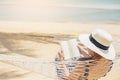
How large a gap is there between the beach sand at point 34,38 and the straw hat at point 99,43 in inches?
39.1

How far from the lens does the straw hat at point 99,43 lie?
1272 mm

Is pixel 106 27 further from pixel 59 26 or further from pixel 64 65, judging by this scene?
pixel 64 65

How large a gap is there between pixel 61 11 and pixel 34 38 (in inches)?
27.2

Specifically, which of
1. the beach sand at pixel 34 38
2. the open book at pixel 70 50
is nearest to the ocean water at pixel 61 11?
A: the beach sand at pixel 34 38

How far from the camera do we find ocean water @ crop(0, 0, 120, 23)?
3.42 m

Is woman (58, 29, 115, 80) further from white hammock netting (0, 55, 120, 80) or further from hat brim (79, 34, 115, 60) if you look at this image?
white hammock netting (0, 55, 120, 80)

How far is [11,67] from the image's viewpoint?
234 cm

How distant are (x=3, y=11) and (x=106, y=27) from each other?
1.08 meters

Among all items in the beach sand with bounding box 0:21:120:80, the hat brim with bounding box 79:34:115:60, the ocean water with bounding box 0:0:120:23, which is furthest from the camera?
the ocean water with bounding box 0:0:120:23

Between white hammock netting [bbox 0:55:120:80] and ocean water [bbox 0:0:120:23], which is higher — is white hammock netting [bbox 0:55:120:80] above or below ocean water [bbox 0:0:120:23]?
below

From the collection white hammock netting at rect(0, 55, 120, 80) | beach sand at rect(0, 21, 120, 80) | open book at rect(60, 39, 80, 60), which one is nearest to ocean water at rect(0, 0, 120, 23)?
beach sand at rect(0, 21, 120, 80)

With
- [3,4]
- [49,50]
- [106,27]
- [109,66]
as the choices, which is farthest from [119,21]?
[109,66]

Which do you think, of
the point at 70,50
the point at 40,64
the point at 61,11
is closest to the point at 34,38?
the point at 61,11

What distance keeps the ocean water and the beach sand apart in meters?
0.12
